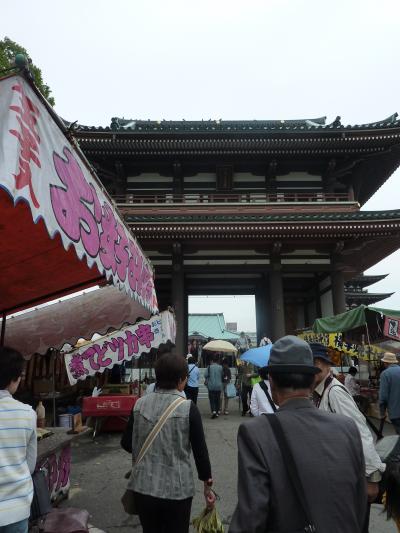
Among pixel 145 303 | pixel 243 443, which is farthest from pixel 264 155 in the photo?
pixel 243 443

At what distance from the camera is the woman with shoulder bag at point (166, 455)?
2.26 m

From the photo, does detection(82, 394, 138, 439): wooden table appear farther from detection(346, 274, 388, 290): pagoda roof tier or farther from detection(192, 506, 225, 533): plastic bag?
detection(346, 274, 388, 290): pagoda roof tier

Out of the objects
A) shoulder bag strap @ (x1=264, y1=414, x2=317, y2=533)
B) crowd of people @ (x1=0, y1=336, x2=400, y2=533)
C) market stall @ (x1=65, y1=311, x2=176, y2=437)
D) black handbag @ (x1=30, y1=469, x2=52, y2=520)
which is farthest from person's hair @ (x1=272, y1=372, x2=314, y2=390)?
market stall @ (x1=65, y1=311, x2=176, y2=437)

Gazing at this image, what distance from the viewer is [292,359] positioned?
64.1 inches

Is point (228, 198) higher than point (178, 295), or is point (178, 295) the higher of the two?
point (228, 198)

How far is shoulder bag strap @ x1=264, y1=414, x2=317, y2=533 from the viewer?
4.35ft

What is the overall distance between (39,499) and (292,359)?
2294mm

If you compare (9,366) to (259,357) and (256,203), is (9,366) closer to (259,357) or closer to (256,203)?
(259,357)

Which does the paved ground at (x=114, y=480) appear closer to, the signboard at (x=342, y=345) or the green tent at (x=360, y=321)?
the green tent at (x=360, y=321)

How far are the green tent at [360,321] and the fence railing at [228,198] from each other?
6.12 metres

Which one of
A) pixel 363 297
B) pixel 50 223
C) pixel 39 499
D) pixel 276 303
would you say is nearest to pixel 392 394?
pixel 39 499

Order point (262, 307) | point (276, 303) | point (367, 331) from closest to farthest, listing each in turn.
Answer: point (367, 331) → point (276, 303) → point (262, 307)

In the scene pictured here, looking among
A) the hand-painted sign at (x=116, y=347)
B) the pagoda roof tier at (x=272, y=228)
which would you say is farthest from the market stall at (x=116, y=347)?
the pagoda roof tier at (x=272, y=228)

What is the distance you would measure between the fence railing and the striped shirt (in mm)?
12306
